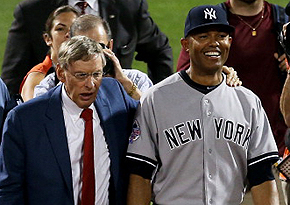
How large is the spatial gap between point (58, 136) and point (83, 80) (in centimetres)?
29

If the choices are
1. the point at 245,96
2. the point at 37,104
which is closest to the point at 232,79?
the point at 245,96

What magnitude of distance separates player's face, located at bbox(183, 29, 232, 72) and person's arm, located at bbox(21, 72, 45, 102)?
130cm

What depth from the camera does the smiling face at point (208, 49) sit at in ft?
13.6

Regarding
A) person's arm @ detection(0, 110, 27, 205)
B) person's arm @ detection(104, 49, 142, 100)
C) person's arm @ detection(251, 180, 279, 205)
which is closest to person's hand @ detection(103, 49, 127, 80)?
person's arm @ detection(104, 49, 142, 100)

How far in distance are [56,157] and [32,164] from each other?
0.11m

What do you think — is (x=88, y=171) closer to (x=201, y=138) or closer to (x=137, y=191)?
(x=137, y=191)

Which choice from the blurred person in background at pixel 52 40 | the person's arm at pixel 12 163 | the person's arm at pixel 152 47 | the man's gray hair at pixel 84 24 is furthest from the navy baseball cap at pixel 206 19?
the person's arm at pixel 152 47

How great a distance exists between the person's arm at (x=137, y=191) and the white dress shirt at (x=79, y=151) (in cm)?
12

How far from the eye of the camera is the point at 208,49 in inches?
163

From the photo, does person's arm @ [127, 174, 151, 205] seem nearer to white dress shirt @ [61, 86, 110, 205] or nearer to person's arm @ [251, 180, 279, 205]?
white dress shirt @ [61, 86, 110, 205]

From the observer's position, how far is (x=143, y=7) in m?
6.32

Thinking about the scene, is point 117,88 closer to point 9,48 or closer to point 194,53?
point 194,53

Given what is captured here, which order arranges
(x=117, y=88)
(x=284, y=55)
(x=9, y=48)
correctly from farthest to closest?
(x=9, y=48) < (x=284, y=55) < (x=117, y=88)

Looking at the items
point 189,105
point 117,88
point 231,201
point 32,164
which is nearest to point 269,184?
point 231,201
